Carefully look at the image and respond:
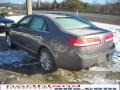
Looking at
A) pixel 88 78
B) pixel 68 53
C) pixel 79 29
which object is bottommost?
pixel 88 78

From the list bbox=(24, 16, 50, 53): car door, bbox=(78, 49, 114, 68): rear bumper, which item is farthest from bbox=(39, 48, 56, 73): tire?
bbox=(78, 49, 114, 68): rear bumper

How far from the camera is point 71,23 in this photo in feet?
23.8

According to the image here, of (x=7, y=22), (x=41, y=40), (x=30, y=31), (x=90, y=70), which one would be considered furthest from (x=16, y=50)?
(x=7, y=22)

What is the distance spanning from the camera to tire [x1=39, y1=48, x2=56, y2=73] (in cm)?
694

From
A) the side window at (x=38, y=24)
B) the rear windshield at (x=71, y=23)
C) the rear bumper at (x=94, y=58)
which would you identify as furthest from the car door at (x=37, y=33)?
the rear bumper at (x=94, y=58)

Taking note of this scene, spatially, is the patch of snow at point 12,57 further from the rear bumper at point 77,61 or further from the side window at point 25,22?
the rear bumper at point 77,61

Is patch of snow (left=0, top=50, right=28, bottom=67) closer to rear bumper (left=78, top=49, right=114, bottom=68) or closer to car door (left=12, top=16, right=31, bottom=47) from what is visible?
car door (left=12, top=16, right=31, bottom=47)

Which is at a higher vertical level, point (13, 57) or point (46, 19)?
point (46, 19)

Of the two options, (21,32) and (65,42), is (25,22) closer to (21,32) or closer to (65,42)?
(21,32)

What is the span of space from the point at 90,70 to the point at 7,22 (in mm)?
7450

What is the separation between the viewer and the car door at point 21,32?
8195 millimetres

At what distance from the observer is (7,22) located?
44.8ft

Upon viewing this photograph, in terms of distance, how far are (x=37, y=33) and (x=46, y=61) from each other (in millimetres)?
799

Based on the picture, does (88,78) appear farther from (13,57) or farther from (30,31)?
(13,57)
